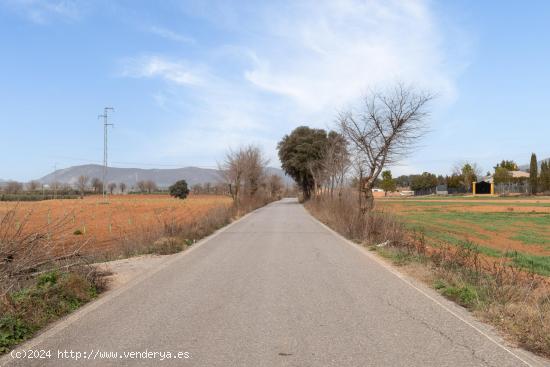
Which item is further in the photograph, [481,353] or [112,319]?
[112,319]

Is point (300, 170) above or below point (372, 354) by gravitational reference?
above

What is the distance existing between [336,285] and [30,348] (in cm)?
579

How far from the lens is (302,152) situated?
2820 inches

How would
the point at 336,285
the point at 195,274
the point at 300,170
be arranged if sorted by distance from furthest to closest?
the point at 300,170, the point at 195,274, the point at 336,285

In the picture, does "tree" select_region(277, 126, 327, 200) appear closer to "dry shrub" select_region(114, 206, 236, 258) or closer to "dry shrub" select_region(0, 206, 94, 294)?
"dry shrub" select_region(114, 206, 236, 258)

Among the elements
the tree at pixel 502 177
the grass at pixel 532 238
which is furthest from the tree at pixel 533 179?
the grass at pixel 532 238

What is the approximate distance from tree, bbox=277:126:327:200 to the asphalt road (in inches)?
2233

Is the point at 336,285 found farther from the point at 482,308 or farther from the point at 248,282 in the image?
the point at 482,308

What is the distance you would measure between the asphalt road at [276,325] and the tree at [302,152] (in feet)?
186

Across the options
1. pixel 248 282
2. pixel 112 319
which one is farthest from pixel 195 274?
pixel 112 319

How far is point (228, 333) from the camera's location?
6.48 m

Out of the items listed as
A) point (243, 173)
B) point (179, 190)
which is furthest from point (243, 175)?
point (179, 190)

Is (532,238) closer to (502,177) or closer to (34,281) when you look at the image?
(34,281)

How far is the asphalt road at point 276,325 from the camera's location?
18.1ft
